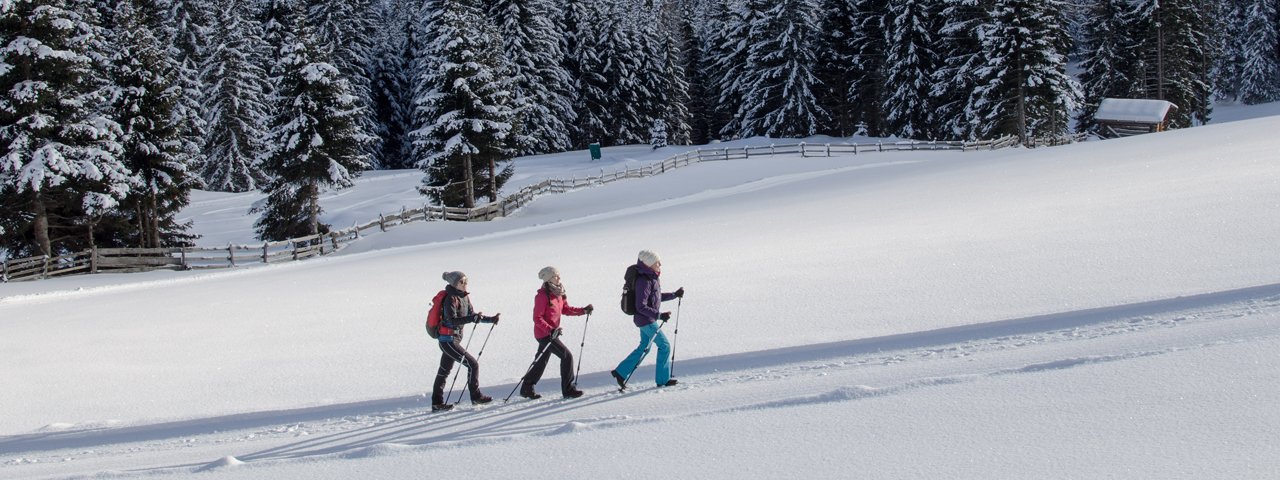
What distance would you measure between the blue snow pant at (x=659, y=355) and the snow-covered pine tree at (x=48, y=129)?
2411 cm

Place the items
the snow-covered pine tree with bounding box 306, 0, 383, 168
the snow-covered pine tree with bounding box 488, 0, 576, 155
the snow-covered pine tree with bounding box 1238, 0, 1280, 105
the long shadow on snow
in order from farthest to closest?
the snow-covered pine tree with bounding box 1238, 0, 1280, 105 → the snow-covered pine tree with bounding box 306, 0, 383, 168 → the snow-covered pine tree with bounding box 488, 0, 576, 155 → the long shadow on snow

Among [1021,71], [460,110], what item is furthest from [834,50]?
[460,110]

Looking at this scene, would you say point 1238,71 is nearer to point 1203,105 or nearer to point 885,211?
point 1203,105

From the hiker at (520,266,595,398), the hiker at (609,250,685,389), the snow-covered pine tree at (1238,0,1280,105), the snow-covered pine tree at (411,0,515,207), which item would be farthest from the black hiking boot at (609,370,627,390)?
the snow-covered pine tree at (1238,0,1280,105)

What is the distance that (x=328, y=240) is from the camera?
33750 mm

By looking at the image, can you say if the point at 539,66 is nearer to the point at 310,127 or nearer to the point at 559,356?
the point at 310,127

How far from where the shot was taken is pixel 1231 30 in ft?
268

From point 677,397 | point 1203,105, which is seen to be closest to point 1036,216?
point 677,397

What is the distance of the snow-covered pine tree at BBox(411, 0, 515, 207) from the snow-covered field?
14525mm

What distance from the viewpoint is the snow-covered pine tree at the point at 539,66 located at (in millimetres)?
62312

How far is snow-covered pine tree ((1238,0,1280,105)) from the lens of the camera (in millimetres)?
74062

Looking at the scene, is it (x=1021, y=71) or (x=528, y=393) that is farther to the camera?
(x=1021, y=71)

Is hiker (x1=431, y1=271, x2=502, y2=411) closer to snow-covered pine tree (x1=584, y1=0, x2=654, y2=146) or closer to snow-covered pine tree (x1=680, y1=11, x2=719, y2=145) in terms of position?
snow-covered pine tree (x1=584, y1=0, x2=654, y2=146)

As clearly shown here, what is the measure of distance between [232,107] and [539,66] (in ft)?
68.8
